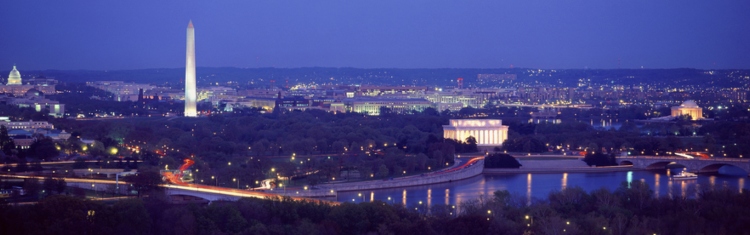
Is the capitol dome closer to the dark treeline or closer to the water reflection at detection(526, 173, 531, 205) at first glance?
the water reflection at detection(526, 173, 531, 205)

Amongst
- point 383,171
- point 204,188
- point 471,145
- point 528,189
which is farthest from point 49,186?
point 471,145

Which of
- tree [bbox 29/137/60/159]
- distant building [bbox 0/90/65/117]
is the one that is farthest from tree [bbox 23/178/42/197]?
distant building [bbox 0/90/65/117]

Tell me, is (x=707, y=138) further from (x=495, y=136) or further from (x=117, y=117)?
(x=117, y=117)

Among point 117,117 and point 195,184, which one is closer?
point 195,184

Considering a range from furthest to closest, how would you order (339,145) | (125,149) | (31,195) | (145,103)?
(145,103)
(339,145)
(125,149)
(31,195)

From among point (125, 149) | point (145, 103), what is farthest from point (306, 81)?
point (125, 149)

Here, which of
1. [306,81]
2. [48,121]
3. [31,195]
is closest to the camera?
[31,195]
